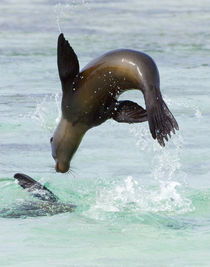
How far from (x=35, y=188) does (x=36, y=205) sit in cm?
18

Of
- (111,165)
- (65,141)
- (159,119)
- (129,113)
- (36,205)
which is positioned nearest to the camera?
(159,119)

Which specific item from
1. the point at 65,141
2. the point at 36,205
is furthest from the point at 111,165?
the point at 65,141

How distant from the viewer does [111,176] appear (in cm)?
865

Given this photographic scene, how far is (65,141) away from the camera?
714cm

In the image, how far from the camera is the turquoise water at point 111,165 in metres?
6.29

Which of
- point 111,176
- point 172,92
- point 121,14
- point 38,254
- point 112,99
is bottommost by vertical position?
point 121,14

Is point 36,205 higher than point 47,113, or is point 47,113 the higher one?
point 36,205

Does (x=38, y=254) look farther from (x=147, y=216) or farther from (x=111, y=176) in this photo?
(x=111, y=176)

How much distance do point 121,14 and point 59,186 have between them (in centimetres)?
1274

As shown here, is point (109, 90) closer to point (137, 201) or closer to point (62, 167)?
point (62, 167)

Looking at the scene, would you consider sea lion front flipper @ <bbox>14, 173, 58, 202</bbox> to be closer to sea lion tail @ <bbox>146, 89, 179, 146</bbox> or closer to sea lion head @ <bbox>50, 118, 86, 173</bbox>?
sea lion head @ <bbox>50, 118, 86, 173</bbox>

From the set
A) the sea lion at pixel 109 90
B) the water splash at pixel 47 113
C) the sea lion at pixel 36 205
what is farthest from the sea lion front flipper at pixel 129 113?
the water splash at pixel 47 113

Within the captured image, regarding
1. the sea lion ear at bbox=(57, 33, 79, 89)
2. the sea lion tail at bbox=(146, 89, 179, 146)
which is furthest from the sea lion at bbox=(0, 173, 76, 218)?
the sea lion tail at bbox=(146, 89, 179, 146)

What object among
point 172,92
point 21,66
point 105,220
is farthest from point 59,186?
point 21,66
